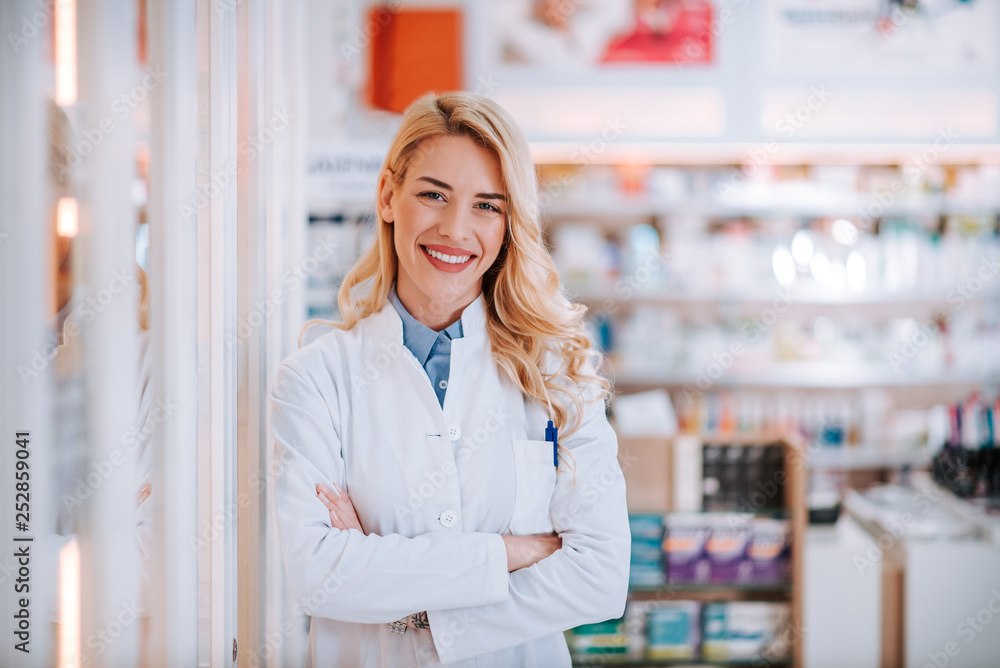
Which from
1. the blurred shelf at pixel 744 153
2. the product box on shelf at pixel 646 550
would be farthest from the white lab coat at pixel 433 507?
the blurred shelf at pixel 744 153

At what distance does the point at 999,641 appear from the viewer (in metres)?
2.81

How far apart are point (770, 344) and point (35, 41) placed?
3689 millimetres

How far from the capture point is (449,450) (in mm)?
1321

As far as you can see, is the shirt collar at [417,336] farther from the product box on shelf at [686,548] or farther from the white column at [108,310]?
the product box on shelf at [686,548]

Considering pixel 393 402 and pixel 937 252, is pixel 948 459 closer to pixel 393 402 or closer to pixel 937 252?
pixel 937 252

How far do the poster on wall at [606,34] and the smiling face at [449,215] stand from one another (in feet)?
→ 6.72

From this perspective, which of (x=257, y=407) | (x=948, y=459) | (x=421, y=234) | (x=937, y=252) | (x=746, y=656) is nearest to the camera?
(x=421, y=234)

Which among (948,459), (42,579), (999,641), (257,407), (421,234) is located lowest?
(999,641)

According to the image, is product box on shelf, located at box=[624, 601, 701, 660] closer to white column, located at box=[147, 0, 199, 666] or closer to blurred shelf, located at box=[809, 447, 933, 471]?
blurred shelf, located at box=[809, 447, 933, 471]

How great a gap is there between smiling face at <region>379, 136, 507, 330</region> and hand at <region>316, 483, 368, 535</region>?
0.42 metres

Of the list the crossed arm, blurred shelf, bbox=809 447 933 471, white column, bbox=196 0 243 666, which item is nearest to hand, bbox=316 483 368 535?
the crossed arm

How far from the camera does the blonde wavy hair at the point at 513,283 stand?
1320 mm

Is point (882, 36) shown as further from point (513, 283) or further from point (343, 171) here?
point (513, 283)

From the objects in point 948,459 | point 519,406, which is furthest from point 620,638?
point 948,459
